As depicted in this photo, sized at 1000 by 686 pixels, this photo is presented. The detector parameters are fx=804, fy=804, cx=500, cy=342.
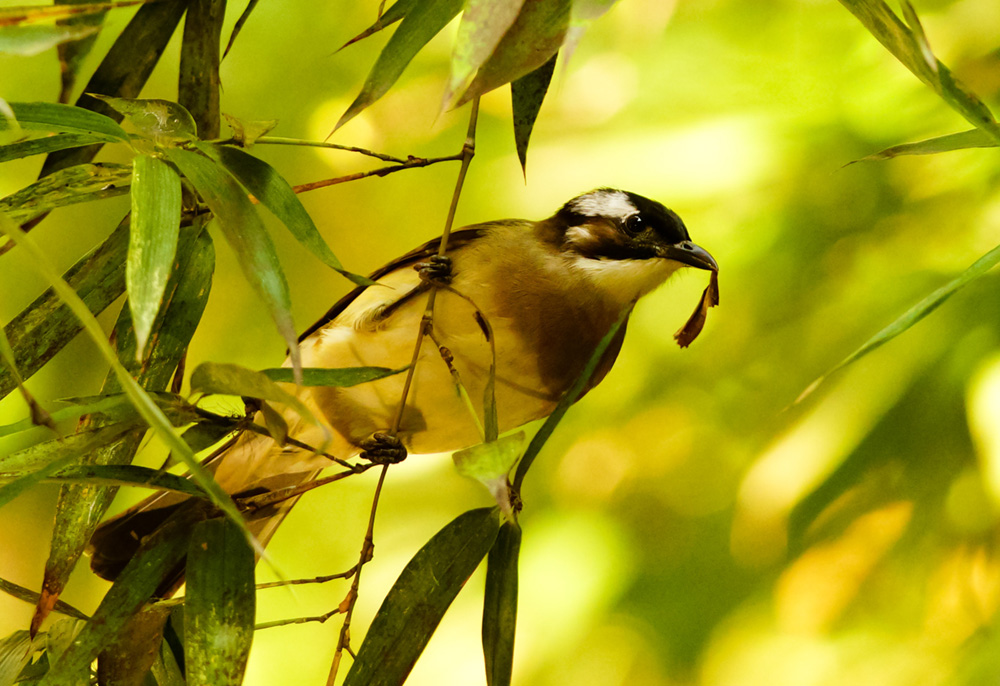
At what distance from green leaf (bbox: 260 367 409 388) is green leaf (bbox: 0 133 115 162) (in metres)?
0.28

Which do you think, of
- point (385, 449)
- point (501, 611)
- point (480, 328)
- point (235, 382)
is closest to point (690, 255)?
point (480, 328)

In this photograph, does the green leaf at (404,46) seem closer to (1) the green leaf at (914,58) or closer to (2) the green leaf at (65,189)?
(2) the green leaf at (65,189)

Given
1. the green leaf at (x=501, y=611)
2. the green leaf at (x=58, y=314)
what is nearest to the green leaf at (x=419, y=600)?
the green leaf at (x=501, y=611)

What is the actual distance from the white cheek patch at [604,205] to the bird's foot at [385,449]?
554mm

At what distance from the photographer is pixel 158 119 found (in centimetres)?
80

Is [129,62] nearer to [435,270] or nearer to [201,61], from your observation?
[201,61]

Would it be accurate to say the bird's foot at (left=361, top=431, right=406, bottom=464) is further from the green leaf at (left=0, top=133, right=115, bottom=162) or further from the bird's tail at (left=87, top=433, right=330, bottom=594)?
the green leaf at (left=0, top=133, right=115, bottom=162)

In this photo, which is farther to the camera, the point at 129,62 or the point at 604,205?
the point at 604,205

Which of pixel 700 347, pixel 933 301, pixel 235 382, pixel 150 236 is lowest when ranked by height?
pixel 933 301

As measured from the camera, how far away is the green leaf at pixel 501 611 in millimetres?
824

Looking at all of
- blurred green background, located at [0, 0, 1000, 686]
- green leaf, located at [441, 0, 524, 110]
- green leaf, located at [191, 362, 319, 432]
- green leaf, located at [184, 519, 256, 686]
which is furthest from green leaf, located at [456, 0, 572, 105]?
blurred green background, located at [0, 0, 1000, 686]

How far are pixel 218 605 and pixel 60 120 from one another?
0.47m

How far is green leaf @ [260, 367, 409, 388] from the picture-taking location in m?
0.79

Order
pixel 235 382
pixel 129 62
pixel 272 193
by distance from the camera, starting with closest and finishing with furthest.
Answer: pixel 235 382 < pixel 272 193 < pixel 129 62
